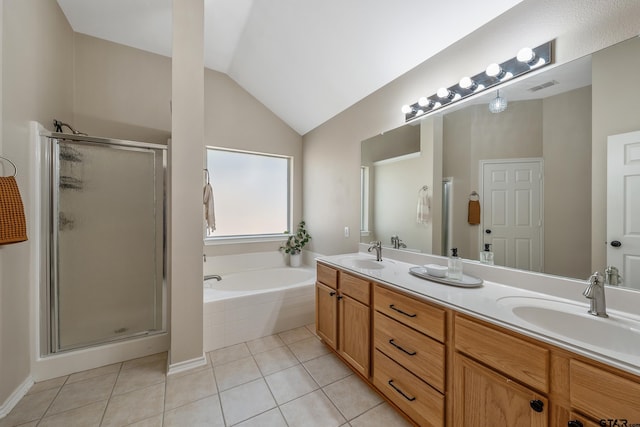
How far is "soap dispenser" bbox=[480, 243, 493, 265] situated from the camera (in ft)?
5.01

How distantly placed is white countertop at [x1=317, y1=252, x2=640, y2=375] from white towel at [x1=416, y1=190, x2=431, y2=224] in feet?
1.59

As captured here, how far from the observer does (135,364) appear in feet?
6.52

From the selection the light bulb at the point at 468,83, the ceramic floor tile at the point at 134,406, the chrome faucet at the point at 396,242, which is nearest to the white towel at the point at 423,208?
the chrome faucet at the point at 396,242

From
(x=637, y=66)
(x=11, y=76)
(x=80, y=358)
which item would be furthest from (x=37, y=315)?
(x=637, y=66)

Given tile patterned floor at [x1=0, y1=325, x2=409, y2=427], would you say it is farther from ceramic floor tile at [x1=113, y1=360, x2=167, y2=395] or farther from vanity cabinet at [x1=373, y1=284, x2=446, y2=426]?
vanity cabinet at [x1=373, y1=284, x2=446, y2=426]

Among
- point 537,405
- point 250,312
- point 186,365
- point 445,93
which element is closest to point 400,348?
point 537,405

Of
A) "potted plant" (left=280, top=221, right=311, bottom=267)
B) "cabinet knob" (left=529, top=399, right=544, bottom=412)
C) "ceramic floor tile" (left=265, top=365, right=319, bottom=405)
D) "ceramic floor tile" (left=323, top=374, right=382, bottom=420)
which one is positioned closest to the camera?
"cabinet knob" (left=529, top=399, right=544, bottom=412)

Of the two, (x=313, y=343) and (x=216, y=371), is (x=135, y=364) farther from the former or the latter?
(x=313, y=343)

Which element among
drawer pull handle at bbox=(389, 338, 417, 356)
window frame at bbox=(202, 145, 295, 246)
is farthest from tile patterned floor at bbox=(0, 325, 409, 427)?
window frame at bbox=(202, 145, 295, 246)

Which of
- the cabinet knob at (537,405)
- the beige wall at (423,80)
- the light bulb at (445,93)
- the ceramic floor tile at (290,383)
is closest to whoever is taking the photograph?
the cabinet knob at (537,405)

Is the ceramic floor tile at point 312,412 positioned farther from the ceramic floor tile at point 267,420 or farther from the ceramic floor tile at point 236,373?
the ceramic floor tile at point 236,373

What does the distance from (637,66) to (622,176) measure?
0.47 m

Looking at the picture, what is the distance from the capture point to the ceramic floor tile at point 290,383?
1645 millimetres

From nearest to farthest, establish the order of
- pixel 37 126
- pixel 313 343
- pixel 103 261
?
pixel 37 126
pixel 103 261
pixel 313 343
